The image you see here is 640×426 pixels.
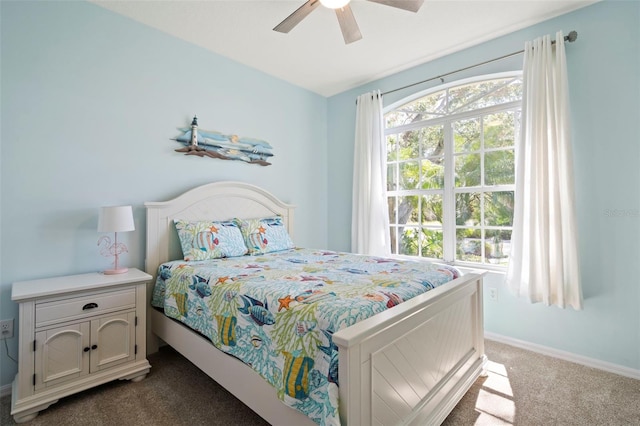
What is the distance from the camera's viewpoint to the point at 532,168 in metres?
2.43

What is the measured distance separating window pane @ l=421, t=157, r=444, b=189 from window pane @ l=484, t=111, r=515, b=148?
0.48 m

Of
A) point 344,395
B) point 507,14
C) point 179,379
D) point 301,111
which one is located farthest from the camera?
point 301,111

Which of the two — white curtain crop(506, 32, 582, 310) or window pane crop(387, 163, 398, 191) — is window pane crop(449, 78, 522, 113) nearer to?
white curtain crop(506, 32, 582, 310)

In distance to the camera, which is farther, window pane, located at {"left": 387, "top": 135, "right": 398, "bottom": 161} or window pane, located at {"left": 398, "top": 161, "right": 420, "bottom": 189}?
window pane, located at {"left": 387, "top": 135, "right": 398, "bottom": 161}

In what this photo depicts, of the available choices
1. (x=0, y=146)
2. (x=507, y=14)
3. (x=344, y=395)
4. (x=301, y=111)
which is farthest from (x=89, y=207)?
(x=507, y=14)

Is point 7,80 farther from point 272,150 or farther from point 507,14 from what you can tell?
point 507,14

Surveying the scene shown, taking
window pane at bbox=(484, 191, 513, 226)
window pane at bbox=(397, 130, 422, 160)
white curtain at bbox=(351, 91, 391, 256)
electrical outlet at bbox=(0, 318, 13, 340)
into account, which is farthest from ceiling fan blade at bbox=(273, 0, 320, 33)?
electrical outlet at bbox=(0, 318, 13, 340)

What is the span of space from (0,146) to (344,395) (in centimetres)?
254

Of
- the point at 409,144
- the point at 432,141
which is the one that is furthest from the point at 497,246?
the point at 409,144

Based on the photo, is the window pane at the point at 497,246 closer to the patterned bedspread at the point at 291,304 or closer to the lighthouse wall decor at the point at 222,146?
the patterned bedspread at the point at 291,304

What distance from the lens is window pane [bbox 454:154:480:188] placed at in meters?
3.01

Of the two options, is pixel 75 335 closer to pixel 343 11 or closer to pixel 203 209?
pixel 203 209

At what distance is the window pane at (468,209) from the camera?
300 centimetres

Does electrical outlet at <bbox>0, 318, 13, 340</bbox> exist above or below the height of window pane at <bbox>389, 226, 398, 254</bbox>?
below
